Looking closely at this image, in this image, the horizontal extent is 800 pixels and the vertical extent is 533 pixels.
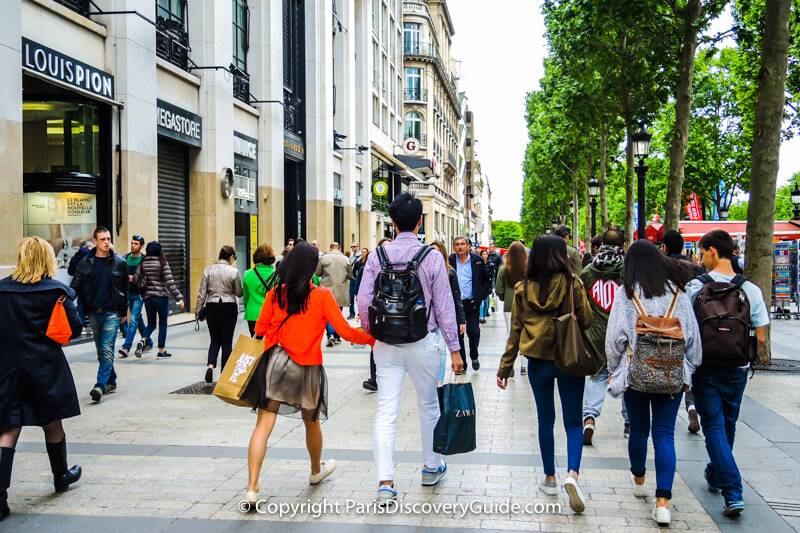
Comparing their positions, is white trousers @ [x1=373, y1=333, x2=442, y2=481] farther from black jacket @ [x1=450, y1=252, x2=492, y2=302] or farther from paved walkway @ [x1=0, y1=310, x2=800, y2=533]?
black jacket @ [x1=450, y1=252, x2=492, y2=302]

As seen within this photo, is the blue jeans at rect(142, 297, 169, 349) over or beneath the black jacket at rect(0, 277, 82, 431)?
beneath

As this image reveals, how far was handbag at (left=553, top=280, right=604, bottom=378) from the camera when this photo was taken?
16.6ft

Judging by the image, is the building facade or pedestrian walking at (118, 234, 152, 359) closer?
pedestrian walking at (118, 234, 152, 359)

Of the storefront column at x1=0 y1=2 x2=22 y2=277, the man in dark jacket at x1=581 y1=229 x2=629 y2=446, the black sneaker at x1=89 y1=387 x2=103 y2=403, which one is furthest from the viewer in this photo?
the storefront column at x1=0 y1=2 x2=22 y2=277

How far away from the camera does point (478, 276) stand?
11680 mm

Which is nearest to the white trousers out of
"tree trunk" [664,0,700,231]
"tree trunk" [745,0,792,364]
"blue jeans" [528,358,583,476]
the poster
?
"blue jeans" [528,358,583,476]

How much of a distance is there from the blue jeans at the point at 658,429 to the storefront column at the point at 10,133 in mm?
9822

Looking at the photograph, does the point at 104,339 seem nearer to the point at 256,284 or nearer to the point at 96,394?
the point at 96,394

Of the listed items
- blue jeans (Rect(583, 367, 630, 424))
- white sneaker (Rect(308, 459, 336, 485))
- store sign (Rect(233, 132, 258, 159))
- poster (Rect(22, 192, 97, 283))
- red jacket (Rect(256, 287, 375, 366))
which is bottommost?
white sneaker (Rect(308, 459, 336, 485))

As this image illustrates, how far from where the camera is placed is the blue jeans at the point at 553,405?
5180 mm

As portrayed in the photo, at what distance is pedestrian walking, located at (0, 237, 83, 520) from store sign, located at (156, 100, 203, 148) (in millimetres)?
12835

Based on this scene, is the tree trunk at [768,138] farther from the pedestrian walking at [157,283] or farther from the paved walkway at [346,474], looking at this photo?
the pedestrian walking at [157,283]

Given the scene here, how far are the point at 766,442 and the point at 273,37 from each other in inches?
829

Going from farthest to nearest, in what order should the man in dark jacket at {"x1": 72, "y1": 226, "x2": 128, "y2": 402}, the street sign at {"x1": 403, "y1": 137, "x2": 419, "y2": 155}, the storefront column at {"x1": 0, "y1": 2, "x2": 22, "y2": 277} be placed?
the street sign at {"x1": 403, "y1": 137, "x2": 419, "y2": 155}
the storefront column at {"x1": 0, "y1": 2, "x2": 22, "y2": 277}
the man in dark jacket at {"x1": 72, "y1": 226, "x2": 128, "y2": 402}
